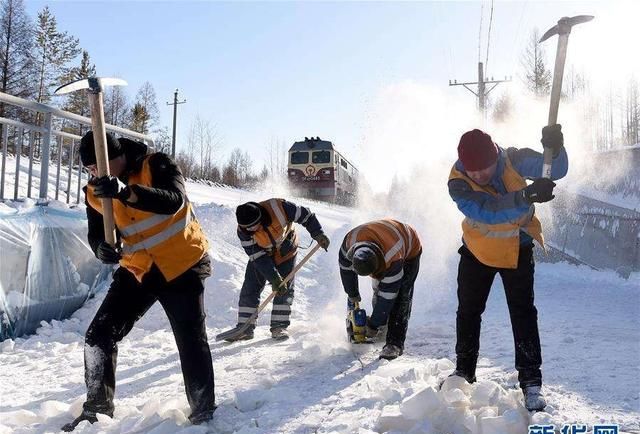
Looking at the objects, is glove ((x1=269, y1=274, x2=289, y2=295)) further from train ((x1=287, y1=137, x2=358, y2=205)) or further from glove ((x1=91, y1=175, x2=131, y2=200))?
Answer: train ((x1=287, y1=137, x2=358, y2=205))

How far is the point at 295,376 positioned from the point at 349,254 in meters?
0.99

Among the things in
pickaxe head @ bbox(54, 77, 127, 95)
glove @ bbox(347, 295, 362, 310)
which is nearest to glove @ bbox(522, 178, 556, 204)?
glove @ bbox(347, 295, 362, 310)

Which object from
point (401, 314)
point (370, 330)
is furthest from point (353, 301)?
point (401, 314)

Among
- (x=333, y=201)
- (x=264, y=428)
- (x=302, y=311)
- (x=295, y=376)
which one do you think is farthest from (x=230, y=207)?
(x=333, y=201)

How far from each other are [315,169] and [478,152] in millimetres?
16184

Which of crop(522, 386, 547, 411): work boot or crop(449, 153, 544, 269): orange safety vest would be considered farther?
crop(449, 153, 544, 269): orange safety vest

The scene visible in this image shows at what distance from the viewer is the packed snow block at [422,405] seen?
2.33 m

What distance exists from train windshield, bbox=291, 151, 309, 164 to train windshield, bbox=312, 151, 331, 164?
0.34 meters

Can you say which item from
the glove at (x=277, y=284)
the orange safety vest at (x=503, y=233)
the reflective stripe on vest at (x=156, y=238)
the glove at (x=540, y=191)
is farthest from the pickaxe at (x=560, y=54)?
the glove at (x=277, y=284)

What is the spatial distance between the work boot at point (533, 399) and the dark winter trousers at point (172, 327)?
1616 millimetres

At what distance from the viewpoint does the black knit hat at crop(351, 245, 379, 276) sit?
3621 mm

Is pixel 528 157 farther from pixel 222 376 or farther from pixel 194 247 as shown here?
pixel 222 376

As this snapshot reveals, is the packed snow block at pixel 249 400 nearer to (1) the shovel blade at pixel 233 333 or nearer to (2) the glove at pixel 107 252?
(2) the glove at pixel 107 252

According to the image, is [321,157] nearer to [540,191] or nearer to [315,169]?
[315,169]
